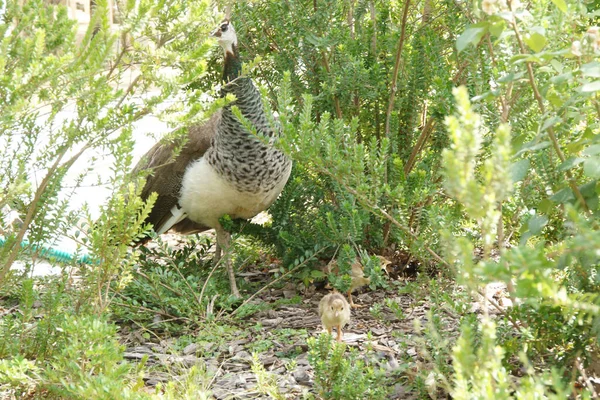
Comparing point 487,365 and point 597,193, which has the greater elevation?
point 597,193

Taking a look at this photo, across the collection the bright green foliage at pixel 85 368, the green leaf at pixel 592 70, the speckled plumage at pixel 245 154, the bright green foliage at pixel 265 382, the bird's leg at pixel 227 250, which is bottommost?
the bright green foliage at pixel 85 368

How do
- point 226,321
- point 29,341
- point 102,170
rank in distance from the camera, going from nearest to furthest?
point 29,341, point 226,321, point 102,170

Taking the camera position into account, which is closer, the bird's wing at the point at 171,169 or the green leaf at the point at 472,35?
the green leaf at the point at 472,35

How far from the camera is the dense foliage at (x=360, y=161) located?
4.96 ft

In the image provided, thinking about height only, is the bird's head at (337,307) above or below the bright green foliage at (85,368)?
above

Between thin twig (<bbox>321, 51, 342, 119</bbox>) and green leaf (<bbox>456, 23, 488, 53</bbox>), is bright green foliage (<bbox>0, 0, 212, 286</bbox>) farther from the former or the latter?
thin twig (<bbox>321, 51, 342, 119</bbox>)

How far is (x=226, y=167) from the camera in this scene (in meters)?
3.67

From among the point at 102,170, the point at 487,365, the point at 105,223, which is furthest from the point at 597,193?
the point at 102,170

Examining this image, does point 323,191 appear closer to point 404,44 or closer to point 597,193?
point 404,44

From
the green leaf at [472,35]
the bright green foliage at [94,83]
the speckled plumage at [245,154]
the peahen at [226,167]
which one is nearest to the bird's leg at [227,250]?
the peahen at [226,167]

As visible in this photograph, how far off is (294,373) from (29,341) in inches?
35.9

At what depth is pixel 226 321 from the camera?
3.36m

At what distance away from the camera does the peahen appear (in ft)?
11.9

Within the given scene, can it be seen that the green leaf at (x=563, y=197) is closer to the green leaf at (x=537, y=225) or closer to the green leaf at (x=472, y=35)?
the green leaf at (x=537, y=225)
